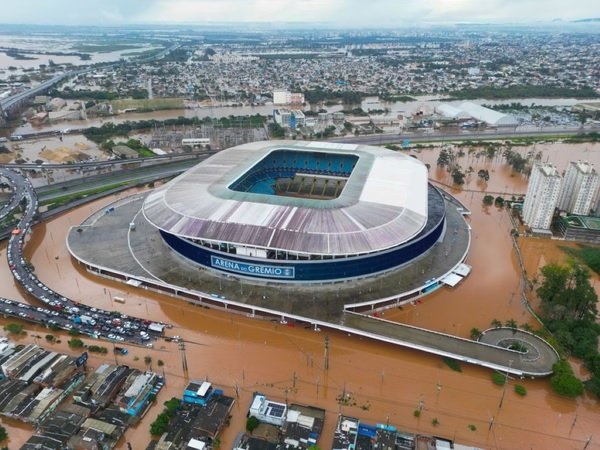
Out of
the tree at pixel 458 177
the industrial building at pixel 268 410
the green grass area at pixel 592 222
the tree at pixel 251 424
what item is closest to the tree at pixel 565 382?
the industrial building at pixel 268 410

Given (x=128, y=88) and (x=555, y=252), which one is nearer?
(x=555, y=252)

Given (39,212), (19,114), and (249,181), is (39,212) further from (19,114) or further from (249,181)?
(19,114)

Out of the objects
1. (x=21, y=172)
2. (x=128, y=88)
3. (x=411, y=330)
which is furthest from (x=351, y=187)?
(x=128, y=88)

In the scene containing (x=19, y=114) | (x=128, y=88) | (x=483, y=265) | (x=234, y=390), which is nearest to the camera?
(x=234, y=390)

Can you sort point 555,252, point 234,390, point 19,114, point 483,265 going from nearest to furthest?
point 234,390 < point 483,265 < point 555,252 < point 19,114

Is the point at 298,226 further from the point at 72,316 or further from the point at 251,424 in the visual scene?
the point at 72,316

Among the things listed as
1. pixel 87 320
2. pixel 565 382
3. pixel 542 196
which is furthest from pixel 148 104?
pixel 565 382

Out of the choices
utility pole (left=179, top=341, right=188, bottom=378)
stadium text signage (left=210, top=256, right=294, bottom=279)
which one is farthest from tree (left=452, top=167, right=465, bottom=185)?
utility pole (left=179, top=341, right=188, bottom=378)
